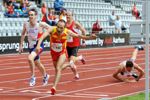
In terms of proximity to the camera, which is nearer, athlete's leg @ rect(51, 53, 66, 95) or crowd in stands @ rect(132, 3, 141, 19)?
athlete's leg @ rect(51, 53, 66, 95)

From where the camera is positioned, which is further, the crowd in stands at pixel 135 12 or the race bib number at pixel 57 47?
the crowd in stands at pixel 135 12

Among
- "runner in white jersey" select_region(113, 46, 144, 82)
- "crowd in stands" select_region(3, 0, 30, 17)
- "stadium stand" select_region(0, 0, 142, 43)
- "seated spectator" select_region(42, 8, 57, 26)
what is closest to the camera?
"runner in white jersey" select_region(113, 46, 144, 82)

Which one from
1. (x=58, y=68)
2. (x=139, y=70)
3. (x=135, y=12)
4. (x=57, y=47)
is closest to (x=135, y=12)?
(x=135, y=12)

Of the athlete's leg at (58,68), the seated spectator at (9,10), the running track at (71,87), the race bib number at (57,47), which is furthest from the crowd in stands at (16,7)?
the athlete's leg at (58,68)

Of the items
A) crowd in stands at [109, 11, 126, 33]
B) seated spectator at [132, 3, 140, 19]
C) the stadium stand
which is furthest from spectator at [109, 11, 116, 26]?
seated spectator at [132, 3, 140, 19]

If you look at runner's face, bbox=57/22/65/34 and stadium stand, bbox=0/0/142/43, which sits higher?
runner's face, bbox=57/22/65/34

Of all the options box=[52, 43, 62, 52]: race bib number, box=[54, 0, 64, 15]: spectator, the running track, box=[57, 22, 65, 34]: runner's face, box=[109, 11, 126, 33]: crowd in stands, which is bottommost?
box=[109, 11, 126, 33]: crowd in stands

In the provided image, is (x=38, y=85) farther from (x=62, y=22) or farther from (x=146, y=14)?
(x=146, y=14)

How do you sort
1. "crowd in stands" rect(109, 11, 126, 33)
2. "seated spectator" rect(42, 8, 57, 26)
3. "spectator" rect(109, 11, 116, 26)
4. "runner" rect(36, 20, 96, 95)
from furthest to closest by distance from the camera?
"spectator" rect(109, 11, 116, 26), "crowd in stands" rect(109, 11, 126, 33), "seated spectator" rect(42, 8, 57, 26), "runner" rect(36, 20, 96, 95)

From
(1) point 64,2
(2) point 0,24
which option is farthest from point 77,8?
(2) point 0,24

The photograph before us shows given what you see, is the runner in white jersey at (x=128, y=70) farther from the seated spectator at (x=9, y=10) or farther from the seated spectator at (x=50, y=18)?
the seated spectator at (x=9, y=10)

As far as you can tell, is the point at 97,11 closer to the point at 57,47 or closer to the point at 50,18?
the point at 50,18

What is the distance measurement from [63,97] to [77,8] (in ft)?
94.4

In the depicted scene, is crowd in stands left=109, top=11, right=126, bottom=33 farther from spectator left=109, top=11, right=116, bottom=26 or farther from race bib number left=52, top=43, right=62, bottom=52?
race bib number left=52, top=43, right=62, bottom=52
